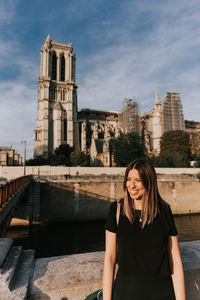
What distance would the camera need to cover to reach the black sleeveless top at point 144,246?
1305 millimetres

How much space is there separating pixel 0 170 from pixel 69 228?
11654mm

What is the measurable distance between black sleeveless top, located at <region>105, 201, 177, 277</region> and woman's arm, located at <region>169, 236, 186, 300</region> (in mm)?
48

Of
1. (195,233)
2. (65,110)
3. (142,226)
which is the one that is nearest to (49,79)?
(65,110)

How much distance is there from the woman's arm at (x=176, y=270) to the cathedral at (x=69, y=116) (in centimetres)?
4719

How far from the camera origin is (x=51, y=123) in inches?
2143

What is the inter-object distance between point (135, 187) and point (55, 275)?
939mm

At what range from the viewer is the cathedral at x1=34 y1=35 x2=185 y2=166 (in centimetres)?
5306

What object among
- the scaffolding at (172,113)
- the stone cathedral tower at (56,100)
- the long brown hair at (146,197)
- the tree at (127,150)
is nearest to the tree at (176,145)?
the tree at (127,150)

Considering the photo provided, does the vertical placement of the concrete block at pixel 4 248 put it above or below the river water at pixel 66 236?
above

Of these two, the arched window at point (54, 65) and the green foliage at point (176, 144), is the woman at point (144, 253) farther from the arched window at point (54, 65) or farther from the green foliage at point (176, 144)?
the arched window at point (54, 65)

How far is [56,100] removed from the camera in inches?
2232

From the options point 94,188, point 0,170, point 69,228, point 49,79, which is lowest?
point 69,228

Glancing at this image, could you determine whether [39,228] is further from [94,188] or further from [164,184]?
[164,184]

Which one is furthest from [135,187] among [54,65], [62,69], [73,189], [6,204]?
[62,69]
